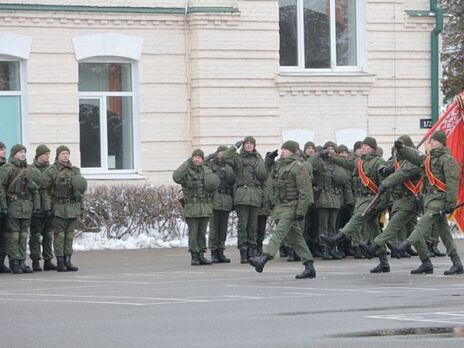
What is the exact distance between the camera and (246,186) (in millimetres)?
23812

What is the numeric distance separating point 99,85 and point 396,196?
9.88 meters

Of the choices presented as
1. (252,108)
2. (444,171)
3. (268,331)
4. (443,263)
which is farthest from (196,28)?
(268,331)

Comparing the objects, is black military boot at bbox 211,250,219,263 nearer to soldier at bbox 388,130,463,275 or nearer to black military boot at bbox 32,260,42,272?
black military boot at bbox 32,260,42,272

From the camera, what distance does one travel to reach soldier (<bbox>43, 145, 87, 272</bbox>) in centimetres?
2233

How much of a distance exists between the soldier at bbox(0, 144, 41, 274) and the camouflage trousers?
0.41 m

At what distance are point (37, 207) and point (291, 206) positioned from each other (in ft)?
14.3

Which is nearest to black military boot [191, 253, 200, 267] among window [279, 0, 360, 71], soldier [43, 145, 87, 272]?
soldier [43, 145, 87, 272]

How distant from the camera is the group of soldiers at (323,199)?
20.0m

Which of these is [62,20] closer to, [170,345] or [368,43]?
[368,43]

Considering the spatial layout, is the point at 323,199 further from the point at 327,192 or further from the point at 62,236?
the point at 62,236

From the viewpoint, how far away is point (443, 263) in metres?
23.0

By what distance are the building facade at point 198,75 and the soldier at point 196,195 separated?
5.64 meters

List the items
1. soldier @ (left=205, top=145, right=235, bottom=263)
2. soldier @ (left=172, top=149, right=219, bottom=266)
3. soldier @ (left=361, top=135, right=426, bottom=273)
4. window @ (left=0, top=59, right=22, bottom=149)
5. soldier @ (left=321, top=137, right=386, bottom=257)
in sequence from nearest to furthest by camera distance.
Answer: soldier @ (left=361, top=135, right=426, bottom=273), soldier @ (left=321, top=137, right=386, bottom=257), soldier @ (left=172, top=149, right=219, bottom=266), soldier @ (left=205, top=145, right=235, bottom=263), window @ (left=0, top=59, right=22, bottom=149)

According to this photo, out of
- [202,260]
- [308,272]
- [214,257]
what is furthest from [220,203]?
[308,272]
